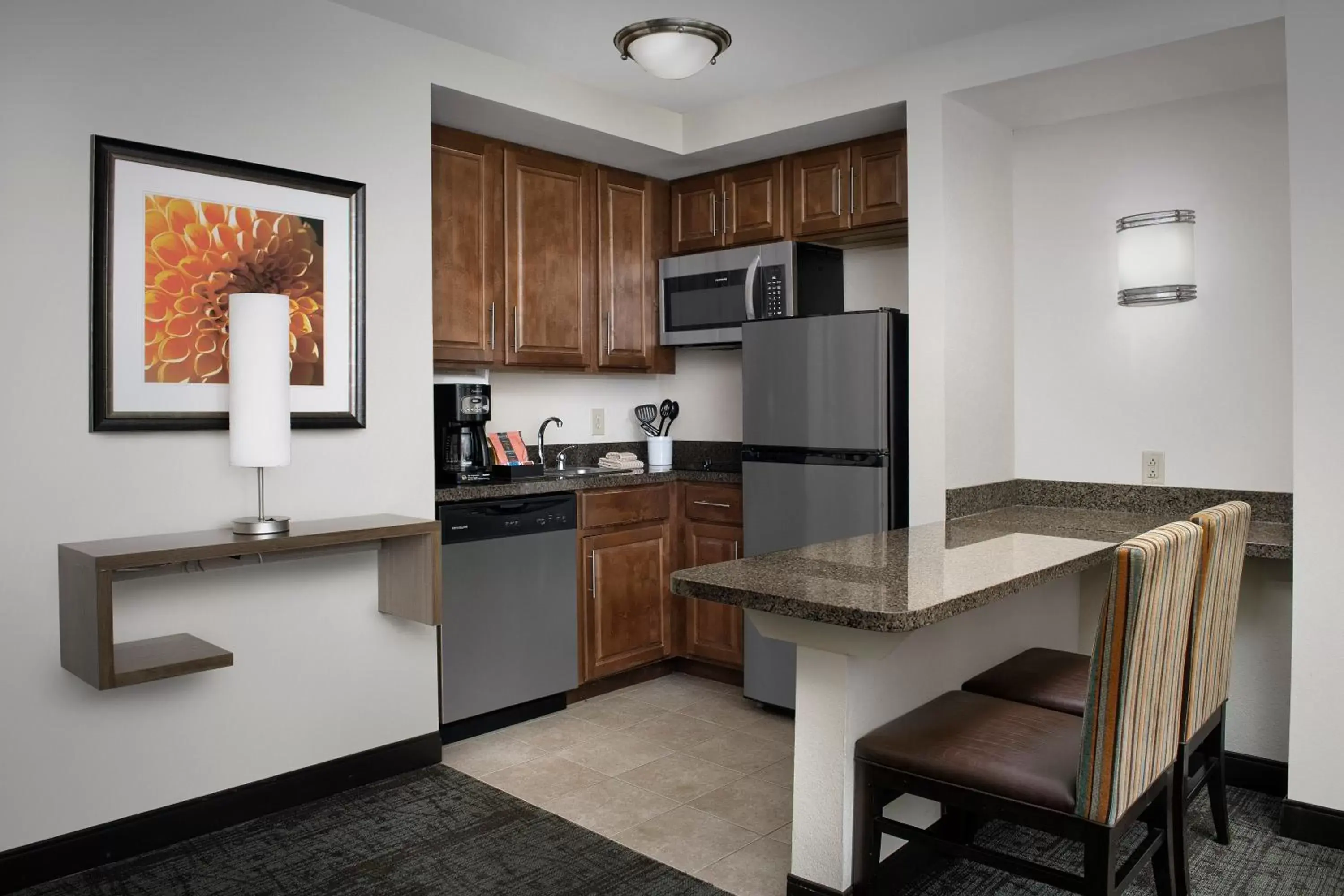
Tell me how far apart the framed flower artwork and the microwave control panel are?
67.0 inches

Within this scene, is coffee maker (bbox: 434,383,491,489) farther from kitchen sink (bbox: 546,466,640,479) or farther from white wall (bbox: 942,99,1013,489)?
white wall (bbox: 942,99,1013,489)

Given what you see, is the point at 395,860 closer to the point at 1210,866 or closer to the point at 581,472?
the point at 581,472

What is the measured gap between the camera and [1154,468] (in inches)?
130

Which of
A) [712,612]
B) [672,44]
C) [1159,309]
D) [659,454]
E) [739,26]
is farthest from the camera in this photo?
[659,454]

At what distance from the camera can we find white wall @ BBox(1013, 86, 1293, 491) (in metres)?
3.04

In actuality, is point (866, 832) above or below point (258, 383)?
below

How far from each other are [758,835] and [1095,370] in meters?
2.09

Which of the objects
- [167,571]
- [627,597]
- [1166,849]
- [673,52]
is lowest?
[1166,849]

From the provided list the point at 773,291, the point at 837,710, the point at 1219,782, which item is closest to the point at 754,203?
the point at 773,291

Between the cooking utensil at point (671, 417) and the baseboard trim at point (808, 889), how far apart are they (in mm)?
2729

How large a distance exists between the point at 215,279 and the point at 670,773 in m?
2.09

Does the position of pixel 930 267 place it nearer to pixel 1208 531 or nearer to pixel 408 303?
pixel 1208 531

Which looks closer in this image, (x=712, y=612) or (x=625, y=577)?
(x=625, y=577)

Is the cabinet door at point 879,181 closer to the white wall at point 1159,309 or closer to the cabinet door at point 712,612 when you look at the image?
the white wall at point 1159,309
